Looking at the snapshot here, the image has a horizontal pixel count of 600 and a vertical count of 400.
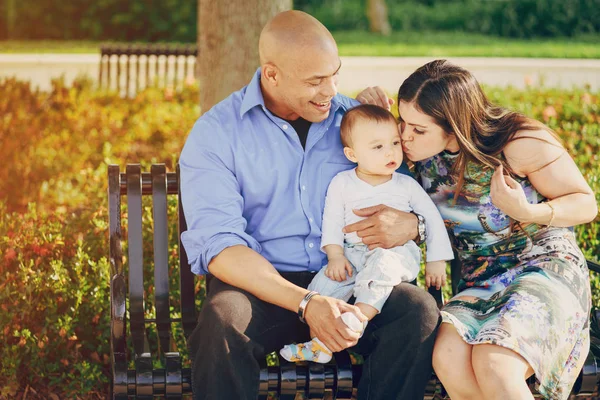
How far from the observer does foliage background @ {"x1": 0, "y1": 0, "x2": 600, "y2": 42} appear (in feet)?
65.6

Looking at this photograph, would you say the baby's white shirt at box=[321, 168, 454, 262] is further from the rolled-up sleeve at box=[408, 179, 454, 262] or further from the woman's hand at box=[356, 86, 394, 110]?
the woman's hand at box=[356, 86, 394, 110]

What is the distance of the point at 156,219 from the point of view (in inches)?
158

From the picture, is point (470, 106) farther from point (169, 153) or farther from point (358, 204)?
point (169, 153)

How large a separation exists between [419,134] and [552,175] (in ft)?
1.86

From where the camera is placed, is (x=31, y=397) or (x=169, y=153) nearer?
(x=31, y=397)

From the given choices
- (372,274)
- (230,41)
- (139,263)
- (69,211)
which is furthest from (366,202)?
(230,41)

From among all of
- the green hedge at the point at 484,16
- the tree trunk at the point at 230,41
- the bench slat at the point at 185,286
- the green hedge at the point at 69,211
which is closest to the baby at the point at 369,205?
the bench slat at the point at 185,286

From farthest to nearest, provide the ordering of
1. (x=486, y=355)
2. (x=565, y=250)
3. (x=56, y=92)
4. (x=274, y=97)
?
(x=56, y=92) < (x=274, y=97) < (x=565, y=250) < (x=486, y=355)

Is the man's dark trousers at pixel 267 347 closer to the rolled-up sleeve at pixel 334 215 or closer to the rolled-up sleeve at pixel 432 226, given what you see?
the rolled-up sleeve at pixel 432 226

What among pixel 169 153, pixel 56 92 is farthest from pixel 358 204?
pixel 56 92

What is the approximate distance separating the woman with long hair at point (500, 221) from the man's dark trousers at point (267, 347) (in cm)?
10

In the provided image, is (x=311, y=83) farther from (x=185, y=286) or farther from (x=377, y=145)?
(x=185, y=286)

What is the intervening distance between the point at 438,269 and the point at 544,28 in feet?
62.6

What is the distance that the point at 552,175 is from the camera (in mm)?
3709
